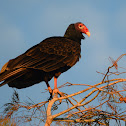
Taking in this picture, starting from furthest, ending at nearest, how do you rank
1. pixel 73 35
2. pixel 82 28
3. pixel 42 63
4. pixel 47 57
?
pixel 82 28, pixel 73 35, pixel 47 57, pixel 42 63

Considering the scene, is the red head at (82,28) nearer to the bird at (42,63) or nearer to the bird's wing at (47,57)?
the bird at (42,63)

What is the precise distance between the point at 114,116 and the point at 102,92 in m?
0.37

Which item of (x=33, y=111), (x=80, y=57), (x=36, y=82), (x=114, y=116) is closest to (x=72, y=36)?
(x=80, y=57)

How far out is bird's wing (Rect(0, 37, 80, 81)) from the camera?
4266mm

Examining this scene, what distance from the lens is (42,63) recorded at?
4.39 meters

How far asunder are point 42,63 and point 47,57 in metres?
0.19

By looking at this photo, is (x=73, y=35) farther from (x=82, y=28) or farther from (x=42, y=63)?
(x=42, y=63)

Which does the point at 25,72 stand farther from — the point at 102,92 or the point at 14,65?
the point at 102,92

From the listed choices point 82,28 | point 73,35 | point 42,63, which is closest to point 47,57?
point 42,63

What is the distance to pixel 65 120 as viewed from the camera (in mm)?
3592

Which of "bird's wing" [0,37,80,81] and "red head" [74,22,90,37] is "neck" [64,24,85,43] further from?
"bird's wing" [0,37,80,81]

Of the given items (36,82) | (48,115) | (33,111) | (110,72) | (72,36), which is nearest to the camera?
(110,72)

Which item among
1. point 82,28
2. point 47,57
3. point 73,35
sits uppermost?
point 82,28

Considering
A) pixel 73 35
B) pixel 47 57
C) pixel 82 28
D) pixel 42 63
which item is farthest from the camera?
pixel 82 28
